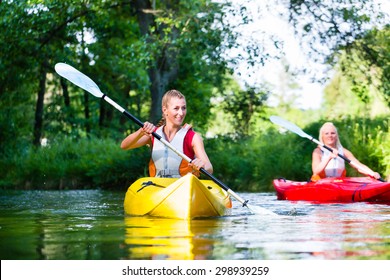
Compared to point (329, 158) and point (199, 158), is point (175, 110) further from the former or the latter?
point (329, 158)

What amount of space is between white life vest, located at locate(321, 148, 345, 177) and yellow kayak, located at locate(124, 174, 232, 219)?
3.74 meters

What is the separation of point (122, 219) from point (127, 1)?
11827 mm

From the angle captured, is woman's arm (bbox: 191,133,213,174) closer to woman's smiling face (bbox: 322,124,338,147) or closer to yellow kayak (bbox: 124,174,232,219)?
yellow kayak (bbox: 124,174,232,219)

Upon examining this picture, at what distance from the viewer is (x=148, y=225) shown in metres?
6.72

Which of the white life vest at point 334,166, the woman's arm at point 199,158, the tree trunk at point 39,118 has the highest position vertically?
the tree trunk at point 39,118

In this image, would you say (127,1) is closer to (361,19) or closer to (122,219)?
(361,19)

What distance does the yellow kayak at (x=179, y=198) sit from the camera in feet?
23.0

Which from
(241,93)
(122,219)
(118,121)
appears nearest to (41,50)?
(241,93)

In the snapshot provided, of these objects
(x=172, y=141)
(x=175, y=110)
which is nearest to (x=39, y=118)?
(x=172, y=141)

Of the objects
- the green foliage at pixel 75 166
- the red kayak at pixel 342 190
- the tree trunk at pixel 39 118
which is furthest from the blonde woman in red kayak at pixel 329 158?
the tree trunk at pixel 39 118

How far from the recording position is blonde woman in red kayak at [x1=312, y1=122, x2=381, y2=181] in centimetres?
1102

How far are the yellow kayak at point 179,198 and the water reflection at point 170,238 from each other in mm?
114

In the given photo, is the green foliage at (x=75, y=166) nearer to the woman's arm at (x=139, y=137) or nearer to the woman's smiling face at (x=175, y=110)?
the woman's arm at (x=139, y=137)

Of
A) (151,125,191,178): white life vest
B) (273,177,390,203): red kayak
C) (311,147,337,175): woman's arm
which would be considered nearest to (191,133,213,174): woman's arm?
(151,125,191,178): white life vest
